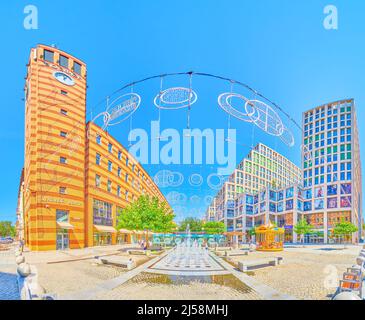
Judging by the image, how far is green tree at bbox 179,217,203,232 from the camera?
251ft

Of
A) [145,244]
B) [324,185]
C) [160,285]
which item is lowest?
[145,244]

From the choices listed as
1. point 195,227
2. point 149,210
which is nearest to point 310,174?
point 195,227

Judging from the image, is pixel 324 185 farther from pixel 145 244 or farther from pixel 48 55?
pixel 48 55

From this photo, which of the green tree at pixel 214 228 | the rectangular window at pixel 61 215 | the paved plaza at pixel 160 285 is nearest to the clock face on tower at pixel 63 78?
the rectangular window at pixel 61 215

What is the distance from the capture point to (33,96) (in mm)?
13586

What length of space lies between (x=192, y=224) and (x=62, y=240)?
67.9 meters

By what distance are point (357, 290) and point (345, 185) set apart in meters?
73.0

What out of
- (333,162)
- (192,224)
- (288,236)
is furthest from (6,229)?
(333,162)

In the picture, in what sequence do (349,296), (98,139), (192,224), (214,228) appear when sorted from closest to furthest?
(349,296) < (98,139) < (214,228) < (192,224)

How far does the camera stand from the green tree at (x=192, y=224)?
7650 centimetres

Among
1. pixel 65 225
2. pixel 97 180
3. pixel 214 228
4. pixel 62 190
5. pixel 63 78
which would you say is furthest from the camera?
pixel 214 228

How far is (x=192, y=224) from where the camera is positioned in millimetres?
78375

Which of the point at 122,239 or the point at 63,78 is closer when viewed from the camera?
the point at 63,78

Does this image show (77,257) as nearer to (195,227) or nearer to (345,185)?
(195,227)
